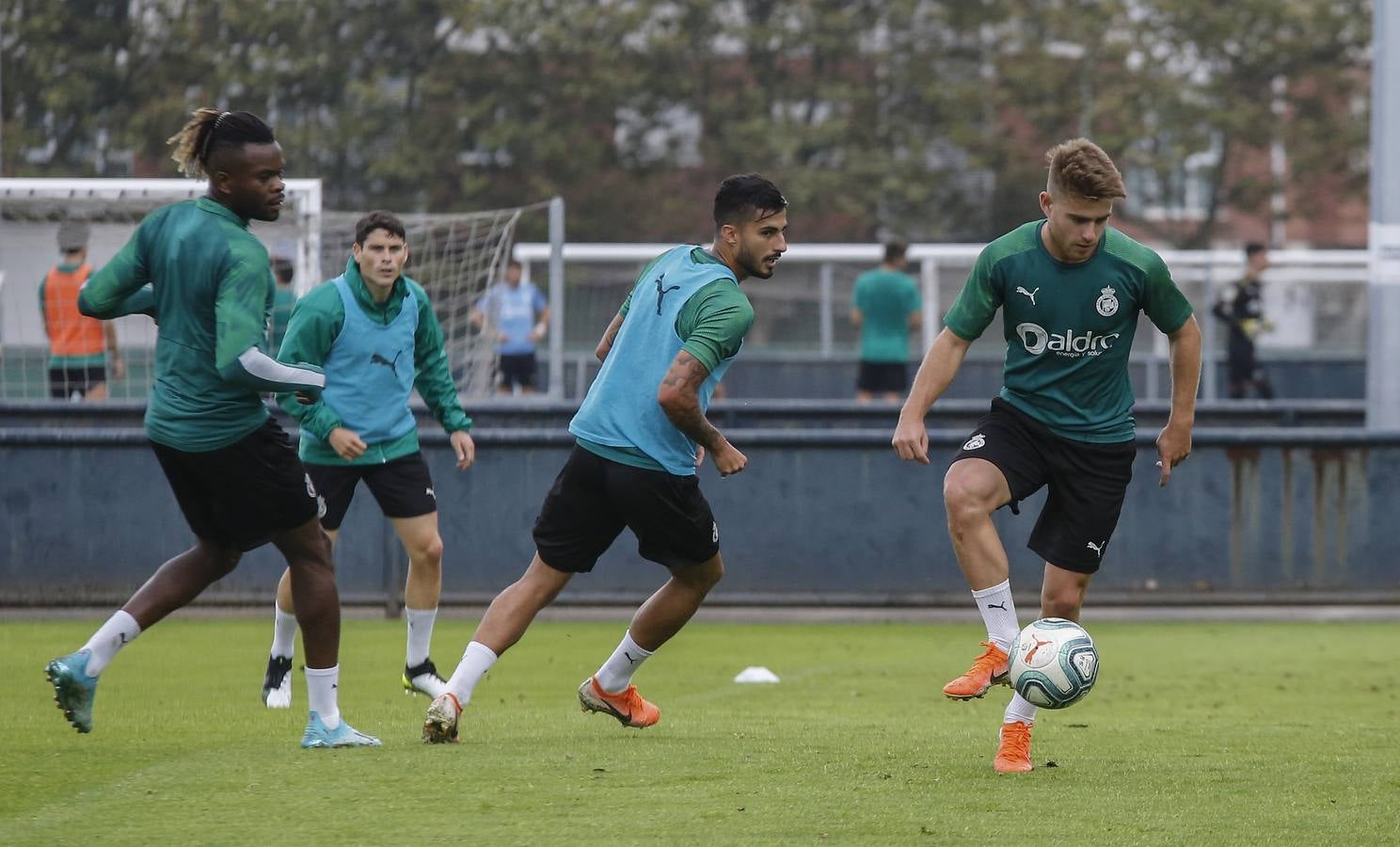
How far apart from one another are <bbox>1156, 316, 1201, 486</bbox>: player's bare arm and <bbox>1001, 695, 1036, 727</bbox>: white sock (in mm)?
930

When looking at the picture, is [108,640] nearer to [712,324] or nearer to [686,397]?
[686,397]

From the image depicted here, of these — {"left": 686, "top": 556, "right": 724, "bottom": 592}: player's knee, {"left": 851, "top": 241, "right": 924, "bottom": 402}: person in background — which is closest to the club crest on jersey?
{"left": 686, "top": 556, "right": 724, "bottom": 592}: player's knee

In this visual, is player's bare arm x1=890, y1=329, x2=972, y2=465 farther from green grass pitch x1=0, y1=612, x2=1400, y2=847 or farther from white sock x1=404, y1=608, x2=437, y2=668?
white sock x1=404, y1=608, x2=437, y2=668

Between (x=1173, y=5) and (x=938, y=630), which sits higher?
(x=1173, y=5)

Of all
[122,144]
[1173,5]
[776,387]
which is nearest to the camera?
[776,387]

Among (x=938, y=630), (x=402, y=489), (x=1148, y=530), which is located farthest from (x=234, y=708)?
(x=1148, y=530)

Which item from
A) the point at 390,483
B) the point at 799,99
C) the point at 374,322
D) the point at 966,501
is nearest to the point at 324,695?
the point at 390,483

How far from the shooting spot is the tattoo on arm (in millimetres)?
6289

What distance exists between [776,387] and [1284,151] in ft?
63.5

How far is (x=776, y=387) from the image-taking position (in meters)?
25.2

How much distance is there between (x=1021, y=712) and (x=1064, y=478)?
0.80 m

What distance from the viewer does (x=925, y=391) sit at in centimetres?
637

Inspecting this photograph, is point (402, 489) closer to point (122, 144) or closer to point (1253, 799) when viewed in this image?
point (1253, 799)

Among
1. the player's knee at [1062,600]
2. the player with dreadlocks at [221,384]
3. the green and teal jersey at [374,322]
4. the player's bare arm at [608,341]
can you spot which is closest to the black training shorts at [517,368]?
the green and teal jersey at [374,322]
